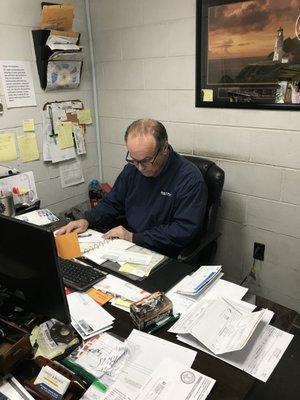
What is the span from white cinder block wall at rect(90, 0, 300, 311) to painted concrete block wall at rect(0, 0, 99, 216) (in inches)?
10.0

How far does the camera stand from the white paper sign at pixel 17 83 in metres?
2.30

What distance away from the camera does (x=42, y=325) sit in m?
1.18

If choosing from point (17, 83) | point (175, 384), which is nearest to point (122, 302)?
point (175, 384)

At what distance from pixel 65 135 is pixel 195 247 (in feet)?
4.88

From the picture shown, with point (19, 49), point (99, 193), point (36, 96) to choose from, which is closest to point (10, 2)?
point (19, 49)

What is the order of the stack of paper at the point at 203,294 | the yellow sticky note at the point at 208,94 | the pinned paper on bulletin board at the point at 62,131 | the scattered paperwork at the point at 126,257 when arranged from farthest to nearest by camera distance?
1. the pinned paper on bulletin board at the point at 62,131
2. the yellow sticky note at the point at 208,94
3. the scattered paperwork at the point at 126,257
4. the stack of paper at the point at 203,294

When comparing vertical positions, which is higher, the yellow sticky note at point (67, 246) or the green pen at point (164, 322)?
the yellow sticky note at point (67, 246)

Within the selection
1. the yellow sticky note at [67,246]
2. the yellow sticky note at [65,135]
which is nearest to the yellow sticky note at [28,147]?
the yellow sticky note at [65,135]

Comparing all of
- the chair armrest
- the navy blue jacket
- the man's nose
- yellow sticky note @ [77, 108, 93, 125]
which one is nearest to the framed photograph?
the navy blue jacket

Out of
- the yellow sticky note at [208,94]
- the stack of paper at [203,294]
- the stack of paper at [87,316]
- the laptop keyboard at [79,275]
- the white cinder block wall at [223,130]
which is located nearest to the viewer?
the stack of paper at [87,316]

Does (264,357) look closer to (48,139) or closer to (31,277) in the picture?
(31,277)

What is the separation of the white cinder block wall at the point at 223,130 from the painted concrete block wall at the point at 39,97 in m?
0.25

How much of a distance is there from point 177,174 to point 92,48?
150 centimetres

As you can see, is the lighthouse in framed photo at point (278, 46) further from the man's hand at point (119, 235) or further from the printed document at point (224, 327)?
the printed document at point (224, 327)
